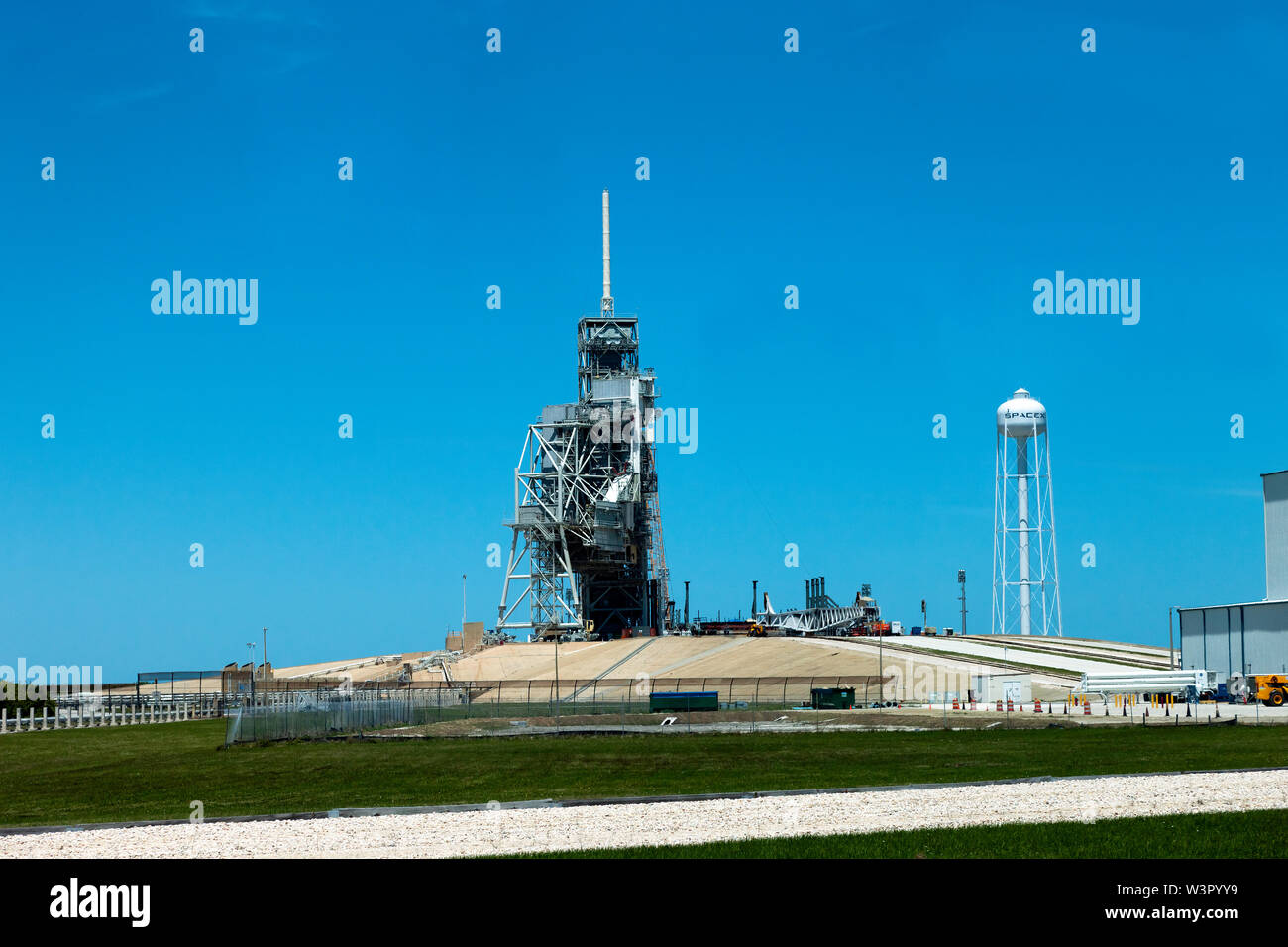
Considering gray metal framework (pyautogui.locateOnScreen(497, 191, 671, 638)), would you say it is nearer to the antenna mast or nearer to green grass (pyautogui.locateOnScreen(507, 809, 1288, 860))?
the antenna mast

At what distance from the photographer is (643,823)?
18984mm

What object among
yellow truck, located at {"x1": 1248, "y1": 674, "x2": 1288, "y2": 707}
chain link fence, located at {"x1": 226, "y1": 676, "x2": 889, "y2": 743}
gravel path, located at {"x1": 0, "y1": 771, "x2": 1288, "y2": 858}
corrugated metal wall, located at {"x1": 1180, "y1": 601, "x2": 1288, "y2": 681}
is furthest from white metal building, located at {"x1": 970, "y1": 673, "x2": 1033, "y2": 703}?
gravel path, located at {"x1": 0, "y1": 771, "x2": 1288, "y2": 858}

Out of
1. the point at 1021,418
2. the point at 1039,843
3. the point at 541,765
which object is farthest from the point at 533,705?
the point at 1021,418

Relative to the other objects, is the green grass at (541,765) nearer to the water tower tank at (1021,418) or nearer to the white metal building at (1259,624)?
the white metal building at (1259,624)

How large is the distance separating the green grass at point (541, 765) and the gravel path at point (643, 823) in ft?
9.19

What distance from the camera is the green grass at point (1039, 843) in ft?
48.4

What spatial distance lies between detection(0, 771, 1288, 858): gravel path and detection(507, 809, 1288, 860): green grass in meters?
0.88

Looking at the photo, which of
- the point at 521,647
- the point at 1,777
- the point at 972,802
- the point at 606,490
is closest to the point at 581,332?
the point at 606,490

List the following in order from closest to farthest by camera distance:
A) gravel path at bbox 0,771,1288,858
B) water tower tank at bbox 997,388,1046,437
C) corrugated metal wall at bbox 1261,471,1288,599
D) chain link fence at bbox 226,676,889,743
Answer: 1. gravel path at bbox 0,771,1288,858
2. chain link fence at bbox 226,676,889,743
3. corrugated metal wall at bbox 1261,471,1288,599
4. water tower tank at bbox 997,388,1046,437

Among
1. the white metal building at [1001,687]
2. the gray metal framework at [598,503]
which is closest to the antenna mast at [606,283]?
the gray metal framework at [598,503]

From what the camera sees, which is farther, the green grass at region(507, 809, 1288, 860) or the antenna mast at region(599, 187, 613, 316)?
the antenna mast at region(599, 187, 613, 316)

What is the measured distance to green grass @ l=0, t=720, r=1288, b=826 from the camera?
24781 mm
